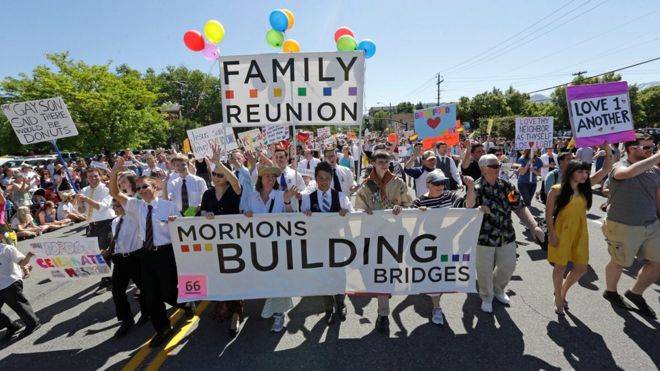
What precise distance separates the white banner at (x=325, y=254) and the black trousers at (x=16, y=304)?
199 centimetres

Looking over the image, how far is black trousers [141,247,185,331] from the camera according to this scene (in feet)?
11.8

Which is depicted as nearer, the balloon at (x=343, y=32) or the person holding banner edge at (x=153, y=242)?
the person holding banner edge at (x=153, y=242)

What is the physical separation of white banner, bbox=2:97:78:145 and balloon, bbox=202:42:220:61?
2.77 meters

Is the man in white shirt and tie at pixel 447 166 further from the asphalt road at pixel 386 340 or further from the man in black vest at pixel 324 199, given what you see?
the man in black vest at pixel 324 199

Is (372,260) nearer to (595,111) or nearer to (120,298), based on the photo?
(120,298)

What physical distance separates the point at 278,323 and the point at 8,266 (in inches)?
129

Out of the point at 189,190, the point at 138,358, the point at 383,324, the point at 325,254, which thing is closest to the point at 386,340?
the point at 383,324

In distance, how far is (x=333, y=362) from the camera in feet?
10.3

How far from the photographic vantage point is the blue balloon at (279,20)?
534 cm

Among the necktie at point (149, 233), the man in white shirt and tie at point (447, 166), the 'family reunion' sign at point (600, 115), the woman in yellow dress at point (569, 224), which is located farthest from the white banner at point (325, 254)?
the man in white shirt and tie at point (447, 166)

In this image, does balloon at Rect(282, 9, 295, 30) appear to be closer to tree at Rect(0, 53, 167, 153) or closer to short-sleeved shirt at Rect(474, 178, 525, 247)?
short-sleeved shirt at Rect(474, 178, 525, 247)

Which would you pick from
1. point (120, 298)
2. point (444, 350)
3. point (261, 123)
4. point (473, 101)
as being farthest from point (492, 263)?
point (473, 101)

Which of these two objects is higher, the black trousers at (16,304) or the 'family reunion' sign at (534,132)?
the 'family reunion' sign at (534,132)

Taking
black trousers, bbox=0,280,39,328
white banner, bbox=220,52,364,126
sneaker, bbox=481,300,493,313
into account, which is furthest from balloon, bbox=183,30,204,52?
sneaker, bbox=481,300,493,313
